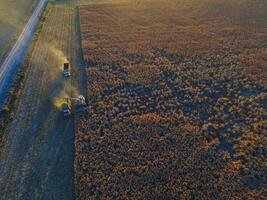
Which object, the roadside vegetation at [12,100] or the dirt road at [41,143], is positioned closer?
the dirt road at [41,143]

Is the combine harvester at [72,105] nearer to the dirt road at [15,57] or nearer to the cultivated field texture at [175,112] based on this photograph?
the cultivated field texture at [175,112]

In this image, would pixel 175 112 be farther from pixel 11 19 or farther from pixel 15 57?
pixel 11 19

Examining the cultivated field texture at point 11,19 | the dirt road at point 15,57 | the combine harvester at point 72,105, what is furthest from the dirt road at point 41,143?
the cultivated field texture at point 11,19

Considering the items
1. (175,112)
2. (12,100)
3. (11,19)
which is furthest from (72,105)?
(11,19)

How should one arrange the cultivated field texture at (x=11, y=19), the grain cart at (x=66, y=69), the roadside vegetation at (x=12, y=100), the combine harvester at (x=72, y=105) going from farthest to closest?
the cultivated field texture at (x=11, y=19), the grain cart at (x=66, y=69), the combine harvester at (x=72, y=105), the roadside vegetation at (x=12, y=100)

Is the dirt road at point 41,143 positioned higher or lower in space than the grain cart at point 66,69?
lower

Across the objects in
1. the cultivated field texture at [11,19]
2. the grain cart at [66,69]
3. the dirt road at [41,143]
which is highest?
the cultivated field texture at [11,19]

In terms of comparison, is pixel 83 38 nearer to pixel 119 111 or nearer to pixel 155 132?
pixel 119 111
